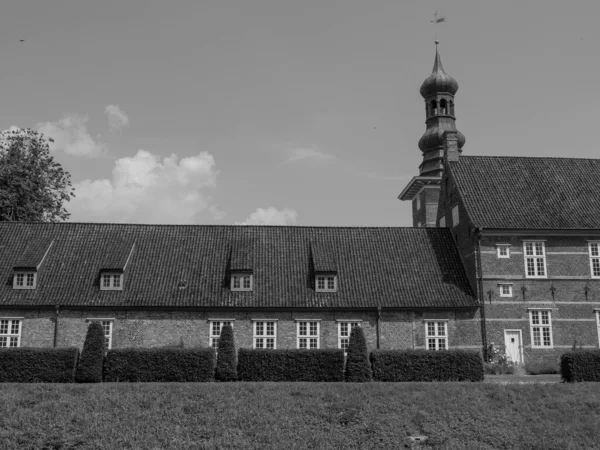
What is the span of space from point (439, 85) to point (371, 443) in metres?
38.9

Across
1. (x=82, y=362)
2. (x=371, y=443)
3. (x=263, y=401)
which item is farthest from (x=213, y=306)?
(x=371, y=443)

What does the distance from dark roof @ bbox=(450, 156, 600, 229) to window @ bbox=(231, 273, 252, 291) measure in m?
12.2

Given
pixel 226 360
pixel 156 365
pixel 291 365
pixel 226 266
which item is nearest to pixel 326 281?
pixel 226 266

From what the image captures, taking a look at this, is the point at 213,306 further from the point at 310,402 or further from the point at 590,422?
the point at 590,422

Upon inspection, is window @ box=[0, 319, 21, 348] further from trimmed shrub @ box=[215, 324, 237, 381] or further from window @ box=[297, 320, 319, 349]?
window @ box=[297, 320, 319, 349]

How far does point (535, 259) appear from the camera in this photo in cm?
3569

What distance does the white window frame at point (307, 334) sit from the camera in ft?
110

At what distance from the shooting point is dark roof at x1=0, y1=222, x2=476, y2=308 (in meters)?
33.7

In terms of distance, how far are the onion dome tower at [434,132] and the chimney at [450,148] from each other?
1088 cm

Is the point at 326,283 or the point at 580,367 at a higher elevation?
the point at 326,283

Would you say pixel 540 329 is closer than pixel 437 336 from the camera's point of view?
No

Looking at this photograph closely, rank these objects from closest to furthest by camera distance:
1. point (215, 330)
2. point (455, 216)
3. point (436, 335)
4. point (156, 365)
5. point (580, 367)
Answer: point (580, 367) < point (156, 365) < point (215, 330) < point (436, 335) < point (455, 216)

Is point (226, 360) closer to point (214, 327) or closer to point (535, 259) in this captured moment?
point (214, 327)

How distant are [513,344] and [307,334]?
10.6 metres
